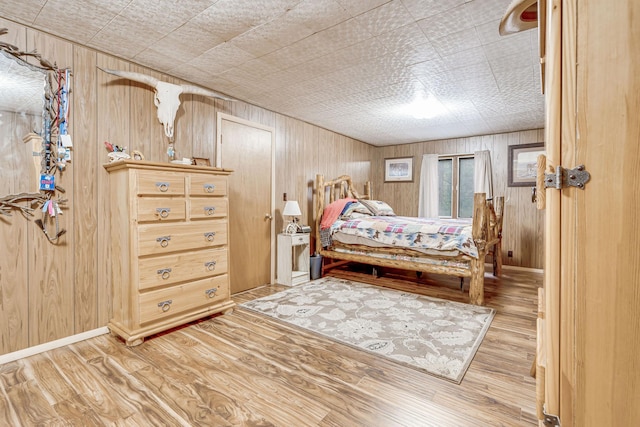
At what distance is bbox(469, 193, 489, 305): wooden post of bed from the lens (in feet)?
10.4

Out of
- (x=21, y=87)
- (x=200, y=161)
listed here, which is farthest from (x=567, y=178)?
(x=21, y=87)

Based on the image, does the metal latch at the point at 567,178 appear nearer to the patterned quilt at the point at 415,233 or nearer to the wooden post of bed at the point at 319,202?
the patterned quilt at the point at 415,233

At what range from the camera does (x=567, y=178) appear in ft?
2.44

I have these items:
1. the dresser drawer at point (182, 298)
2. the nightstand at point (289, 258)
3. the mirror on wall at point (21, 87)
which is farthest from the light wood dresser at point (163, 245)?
the nightstand at point (289, 258)

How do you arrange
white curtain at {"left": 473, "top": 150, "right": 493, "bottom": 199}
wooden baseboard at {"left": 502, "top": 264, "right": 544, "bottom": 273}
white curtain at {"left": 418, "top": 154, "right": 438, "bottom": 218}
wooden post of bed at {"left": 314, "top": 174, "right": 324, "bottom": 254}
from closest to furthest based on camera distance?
wooden post of bed at {"left": 314, "top": 174, "right": 324, "bottom": 254}
wooden baseboard at {"left": 502, "top": 264, "right": 544, "bottom": 273}
white curtain at {"left": 473, "top": 150, "right": 493, "bottom": 199}
white curtain at {"left": 418, "top": 154, "right": 438, "bottom": 218}

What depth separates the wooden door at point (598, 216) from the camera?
0.67 m

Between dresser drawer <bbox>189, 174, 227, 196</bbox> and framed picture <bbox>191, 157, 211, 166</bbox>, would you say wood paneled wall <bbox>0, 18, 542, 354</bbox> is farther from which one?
dresser drawer <bbox>189, 174, 227, 196</bbox>

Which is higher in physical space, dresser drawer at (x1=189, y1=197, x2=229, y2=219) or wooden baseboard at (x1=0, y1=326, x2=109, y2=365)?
dresser drawer at (x1=189, y1=197, x2=229, y2=219)

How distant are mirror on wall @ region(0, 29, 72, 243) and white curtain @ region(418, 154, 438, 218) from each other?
5246 millimetres

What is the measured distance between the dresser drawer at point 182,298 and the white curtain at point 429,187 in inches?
164

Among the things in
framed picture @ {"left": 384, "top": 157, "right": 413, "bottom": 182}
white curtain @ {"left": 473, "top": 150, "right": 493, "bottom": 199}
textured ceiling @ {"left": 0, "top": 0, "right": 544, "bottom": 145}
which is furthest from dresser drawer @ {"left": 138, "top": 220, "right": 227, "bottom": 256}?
white curtain @ {"left": 473, "top": 150, "right": 493, "bottom": 199}

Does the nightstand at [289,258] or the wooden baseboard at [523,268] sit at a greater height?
the nightstand at [289,258]

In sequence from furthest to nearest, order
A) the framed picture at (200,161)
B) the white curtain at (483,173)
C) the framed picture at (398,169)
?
the framed picture at (398,169) < the white curtain at (483,173) < the framed picture at (200,161)

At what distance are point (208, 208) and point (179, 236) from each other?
0.36m
